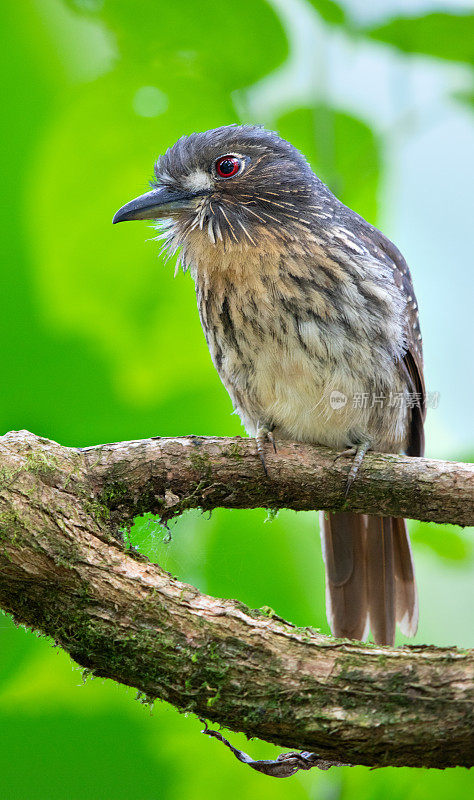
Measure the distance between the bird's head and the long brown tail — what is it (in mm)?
1026

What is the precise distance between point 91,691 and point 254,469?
94 cm

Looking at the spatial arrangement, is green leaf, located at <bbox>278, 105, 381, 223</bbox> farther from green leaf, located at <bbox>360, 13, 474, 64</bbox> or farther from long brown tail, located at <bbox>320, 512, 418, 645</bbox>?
long brown tail, located at <bbox>320, 512, 418, 645</bbox>

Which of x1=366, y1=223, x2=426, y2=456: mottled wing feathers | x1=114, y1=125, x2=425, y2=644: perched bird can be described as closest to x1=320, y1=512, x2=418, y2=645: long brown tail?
x1=114, y1=125, x2=425, y2=644: perched bird

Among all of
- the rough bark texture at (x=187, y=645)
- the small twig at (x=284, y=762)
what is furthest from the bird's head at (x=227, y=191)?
the small twig at (x=284, y=762)

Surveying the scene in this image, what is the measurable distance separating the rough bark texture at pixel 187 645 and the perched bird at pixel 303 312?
2.18 ft

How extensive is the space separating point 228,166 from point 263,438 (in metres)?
0.89

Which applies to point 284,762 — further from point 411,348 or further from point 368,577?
point 411,348

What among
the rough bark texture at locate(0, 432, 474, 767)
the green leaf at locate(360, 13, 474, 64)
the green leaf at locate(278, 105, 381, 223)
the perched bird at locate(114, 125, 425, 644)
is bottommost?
the rough bark texture at locate(0, 432, 474, 767)

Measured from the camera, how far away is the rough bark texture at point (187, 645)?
59.2 inches

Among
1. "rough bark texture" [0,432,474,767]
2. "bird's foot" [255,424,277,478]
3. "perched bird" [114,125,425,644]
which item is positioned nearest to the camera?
"rough bark texture" [0,432,474,767]

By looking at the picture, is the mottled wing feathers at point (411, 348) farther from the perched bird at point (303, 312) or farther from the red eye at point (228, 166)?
the red eye at point (228, 166)

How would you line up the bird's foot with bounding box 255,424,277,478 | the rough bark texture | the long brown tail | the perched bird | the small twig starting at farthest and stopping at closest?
the long brown tail < the perched bird < the bird's foot with bounding box 255,424,277,478 < the small twig < the rough bark texture

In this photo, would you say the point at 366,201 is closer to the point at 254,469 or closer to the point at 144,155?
the point at 144,155

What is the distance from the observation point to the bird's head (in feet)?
8.29
